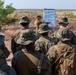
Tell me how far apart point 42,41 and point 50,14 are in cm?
826

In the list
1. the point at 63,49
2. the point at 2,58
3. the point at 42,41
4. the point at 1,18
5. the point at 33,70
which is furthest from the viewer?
the point at 1,18

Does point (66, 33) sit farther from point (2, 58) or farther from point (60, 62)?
point (2, 58)

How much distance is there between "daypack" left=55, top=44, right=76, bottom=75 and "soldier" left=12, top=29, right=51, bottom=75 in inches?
40.2

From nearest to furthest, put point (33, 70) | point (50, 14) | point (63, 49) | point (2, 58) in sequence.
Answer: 1. point (2, 58)
2. point (33, 70)
3. point (63, 49)
4. point (50, 14)

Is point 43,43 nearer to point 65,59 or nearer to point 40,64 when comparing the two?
point 65,59

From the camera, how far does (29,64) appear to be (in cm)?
484

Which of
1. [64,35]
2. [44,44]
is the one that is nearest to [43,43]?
[44,44]

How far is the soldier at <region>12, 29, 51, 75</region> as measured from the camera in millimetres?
4832

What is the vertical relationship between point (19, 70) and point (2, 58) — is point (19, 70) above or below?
below

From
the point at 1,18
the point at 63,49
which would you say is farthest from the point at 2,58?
the point at 1,18

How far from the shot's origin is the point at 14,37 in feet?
24.7

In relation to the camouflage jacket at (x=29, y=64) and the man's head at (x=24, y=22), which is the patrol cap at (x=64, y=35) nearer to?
the camouflage jacket at (x=29, y=64)

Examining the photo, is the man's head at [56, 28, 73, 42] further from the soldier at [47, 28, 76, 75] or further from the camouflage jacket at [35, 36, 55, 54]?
the camouflage jacket at [35, 36, 55, 54]

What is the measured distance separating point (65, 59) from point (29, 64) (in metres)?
1.29
